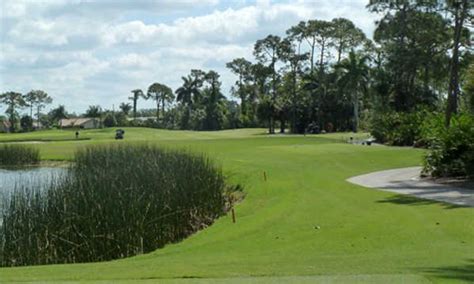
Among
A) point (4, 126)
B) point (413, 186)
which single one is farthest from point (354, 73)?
point (4, 126)

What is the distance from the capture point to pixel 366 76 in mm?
82375

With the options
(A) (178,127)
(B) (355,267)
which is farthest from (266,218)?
(A) (178,127)

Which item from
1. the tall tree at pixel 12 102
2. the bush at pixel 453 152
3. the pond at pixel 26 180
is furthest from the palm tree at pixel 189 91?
the bush at pixel 453 152

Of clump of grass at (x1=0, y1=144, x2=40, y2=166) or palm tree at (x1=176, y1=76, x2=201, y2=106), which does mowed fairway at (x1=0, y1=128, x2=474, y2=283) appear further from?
palm tree at (x1=176, y1=76, x2=201, y2=106)

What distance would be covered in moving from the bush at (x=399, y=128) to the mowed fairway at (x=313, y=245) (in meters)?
21.1

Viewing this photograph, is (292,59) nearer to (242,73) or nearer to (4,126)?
(242,73)

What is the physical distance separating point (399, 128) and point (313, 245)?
3530cm

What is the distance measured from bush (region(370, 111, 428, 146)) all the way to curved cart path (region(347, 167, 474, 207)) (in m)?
16.2

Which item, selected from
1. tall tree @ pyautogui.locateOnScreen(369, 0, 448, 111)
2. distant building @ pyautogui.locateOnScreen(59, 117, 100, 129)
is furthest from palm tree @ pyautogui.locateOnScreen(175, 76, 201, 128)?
tall tree @ pyautogui.locateOnScreen(369, 0, 448, 111)

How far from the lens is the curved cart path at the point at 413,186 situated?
17.3m

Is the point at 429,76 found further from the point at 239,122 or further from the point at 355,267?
the point at 355,267

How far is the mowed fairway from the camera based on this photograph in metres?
8.12

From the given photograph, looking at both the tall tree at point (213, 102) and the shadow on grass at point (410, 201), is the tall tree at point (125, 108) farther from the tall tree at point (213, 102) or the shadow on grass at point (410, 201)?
the shadow on grass at point (410, 201)

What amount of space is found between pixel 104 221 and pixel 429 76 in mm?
53687
